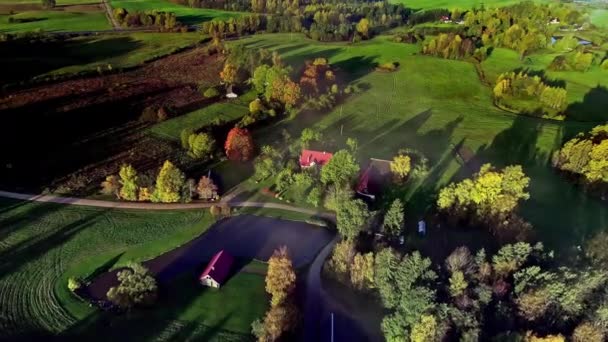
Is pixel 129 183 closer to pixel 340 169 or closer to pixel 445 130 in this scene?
pixel 340 169

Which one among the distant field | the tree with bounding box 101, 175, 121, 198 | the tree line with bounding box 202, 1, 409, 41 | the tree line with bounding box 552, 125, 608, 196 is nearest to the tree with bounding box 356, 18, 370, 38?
the tree line with bounding box 202, 1, 409, 41

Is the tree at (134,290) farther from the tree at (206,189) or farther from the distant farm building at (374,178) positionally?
the distant farm building at (374,178)

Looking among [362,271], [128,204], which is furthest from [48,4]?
[362,271]

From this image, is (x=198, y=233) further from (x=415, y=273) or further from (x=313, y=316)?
(x=415, y=273)

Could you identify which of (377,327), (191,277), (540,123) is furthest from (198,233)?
(540,123)

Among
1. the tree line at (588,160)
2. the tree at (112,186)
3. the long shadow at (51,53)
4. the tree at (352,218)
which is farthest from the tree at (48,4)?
the tree line at (588,160)
